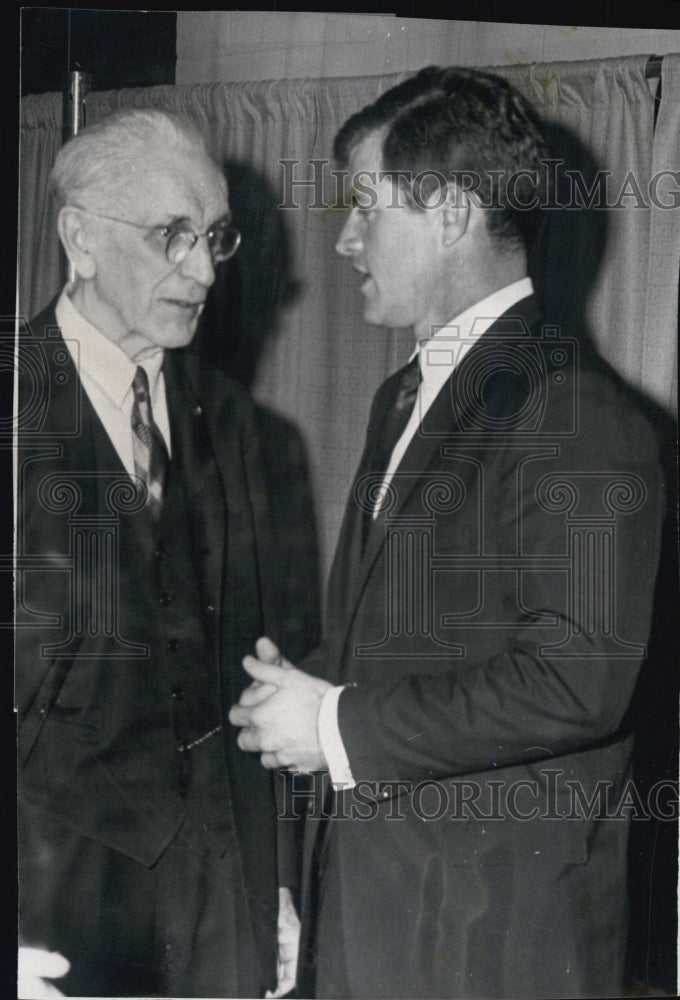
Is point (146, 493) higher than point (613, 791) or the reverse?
higher

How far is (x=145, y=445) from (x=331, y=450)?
0.38 meters

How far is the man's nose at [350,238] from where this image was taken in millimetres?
2309

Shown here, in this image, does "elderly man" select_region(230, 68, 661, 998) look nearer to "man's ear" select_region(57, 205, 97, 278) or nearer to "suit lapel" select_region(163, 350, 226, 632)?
"suit lapel" select_region(163, 350, 226, 632)

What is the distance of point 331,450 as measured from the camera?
233cm

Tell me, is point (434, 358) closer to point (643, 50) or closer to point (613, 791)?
point (643, 50)

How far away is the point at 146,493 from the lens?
2.31m

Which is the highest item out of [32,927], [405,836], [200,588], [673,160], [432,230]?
[673,160]

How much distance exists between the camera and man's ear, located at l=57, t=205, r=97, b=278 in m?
2.27

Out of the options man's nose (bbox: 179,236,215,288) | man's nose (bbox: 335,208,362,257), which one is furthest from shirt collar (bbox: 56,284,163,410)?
man's nose (bbox: 335,208,362,257)

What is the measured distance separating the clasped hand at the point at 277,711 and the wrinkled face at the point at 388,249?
2.37ft

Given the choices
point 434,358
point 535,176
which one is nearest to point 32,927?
point 434,358

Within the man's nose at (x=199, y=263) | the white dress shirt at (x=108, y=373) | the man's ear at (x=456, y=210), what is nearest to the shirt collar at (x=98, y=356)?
the white dress shirt at (x=108, y=373)

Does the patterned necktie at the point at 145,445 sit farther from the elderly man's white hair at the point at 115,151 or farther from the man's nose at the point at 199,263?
the elderly man's white hair at the point at 115,151

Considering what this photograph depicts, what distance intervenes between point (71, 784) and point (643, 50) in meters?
1.90
